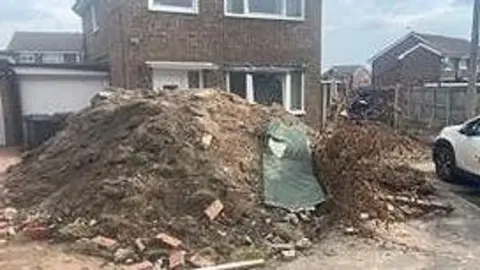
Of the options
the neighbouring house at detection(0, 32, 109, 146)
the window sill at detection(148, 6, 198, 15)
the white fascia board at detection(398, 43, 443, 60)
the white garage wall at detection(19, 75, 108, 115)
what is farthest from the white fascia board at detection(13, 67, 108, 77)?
the white fascia board at detection(398, 43, 443, 60)

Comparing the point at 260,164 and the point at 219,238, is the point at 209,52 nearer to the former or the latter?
the point at 260,164

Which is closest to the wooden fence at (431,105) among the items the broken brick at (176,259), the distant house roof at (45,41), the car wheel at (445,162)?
the car wheel at (445,162)

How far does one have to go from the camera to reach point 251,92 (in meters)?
18.4

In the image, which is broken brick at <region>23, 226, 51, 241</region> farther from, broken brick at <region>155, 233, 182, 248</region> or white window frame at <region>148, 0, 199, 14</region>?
white window frame at <region>148, 0, 199, 14</region>

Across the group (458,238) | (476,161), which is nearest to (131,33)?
(476,161)

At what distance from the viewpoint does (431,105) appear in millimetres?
25234

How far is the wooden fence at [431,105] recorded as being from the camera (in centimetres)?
2330

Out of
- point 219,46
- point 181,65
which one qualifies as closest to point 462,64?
point 219,46

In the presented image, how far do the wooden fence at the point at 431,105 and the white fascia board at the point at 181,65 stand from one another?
33.0 ft

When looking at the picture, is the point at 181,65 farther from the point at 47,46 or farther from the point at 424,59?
the point at 47,46

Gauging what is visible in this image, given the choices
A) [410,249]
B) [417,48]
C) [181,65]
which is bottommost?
[410,249]

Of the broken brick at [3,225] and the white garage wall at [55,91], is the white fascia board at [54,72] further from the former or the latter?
the broken brick at [3,225]

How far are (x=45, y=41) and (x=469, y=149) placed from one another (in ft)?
150

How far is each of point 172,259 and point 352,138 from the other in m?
3.59
